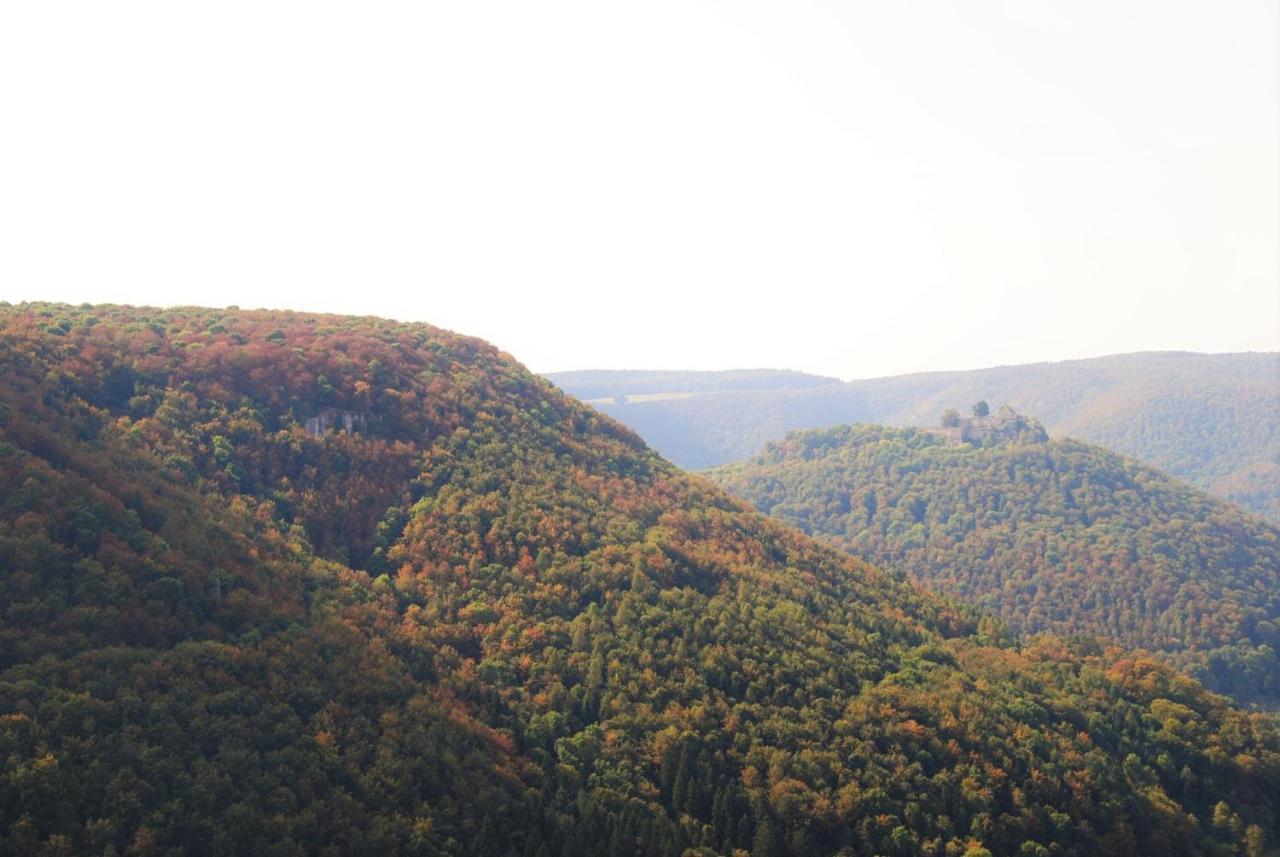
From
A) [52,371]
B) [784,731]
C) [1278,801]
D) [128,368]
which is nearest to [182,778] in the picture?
[784,731]

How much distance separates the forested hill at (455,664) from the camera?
53.5 metres

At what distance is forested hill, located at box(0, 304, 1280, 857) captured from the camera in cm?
5350

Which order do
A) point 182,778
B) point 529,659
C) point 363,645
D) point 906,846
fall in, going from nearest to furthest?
point 182,778 → point 906,846 → point 363,645 → point 529,659

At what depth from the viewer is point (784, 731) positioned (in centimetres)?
7288

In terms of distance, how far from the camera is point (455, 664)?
75.6 metres

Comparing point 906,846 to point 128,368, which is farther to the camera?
point 128,368

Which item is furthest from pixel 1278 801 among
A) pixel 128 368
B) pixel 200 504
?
pixel 128 368

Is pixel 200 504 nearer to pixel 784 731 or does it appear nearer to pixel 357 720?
pixel 357 720

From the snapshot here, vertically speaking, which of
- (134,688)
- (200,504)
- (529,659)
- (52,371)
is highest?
(52,371)

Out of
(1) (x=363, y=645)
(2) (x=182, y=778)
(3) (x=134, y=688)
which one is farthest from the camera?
(1) (x=363, y=645)

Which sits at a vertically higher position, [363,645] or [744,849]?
[363,645]

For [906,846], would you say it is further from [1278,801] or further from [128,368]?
[128,368]

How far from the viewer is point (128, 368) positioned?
310 feet

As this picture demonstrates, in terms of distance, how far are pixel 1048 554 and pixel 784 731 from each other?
146m
